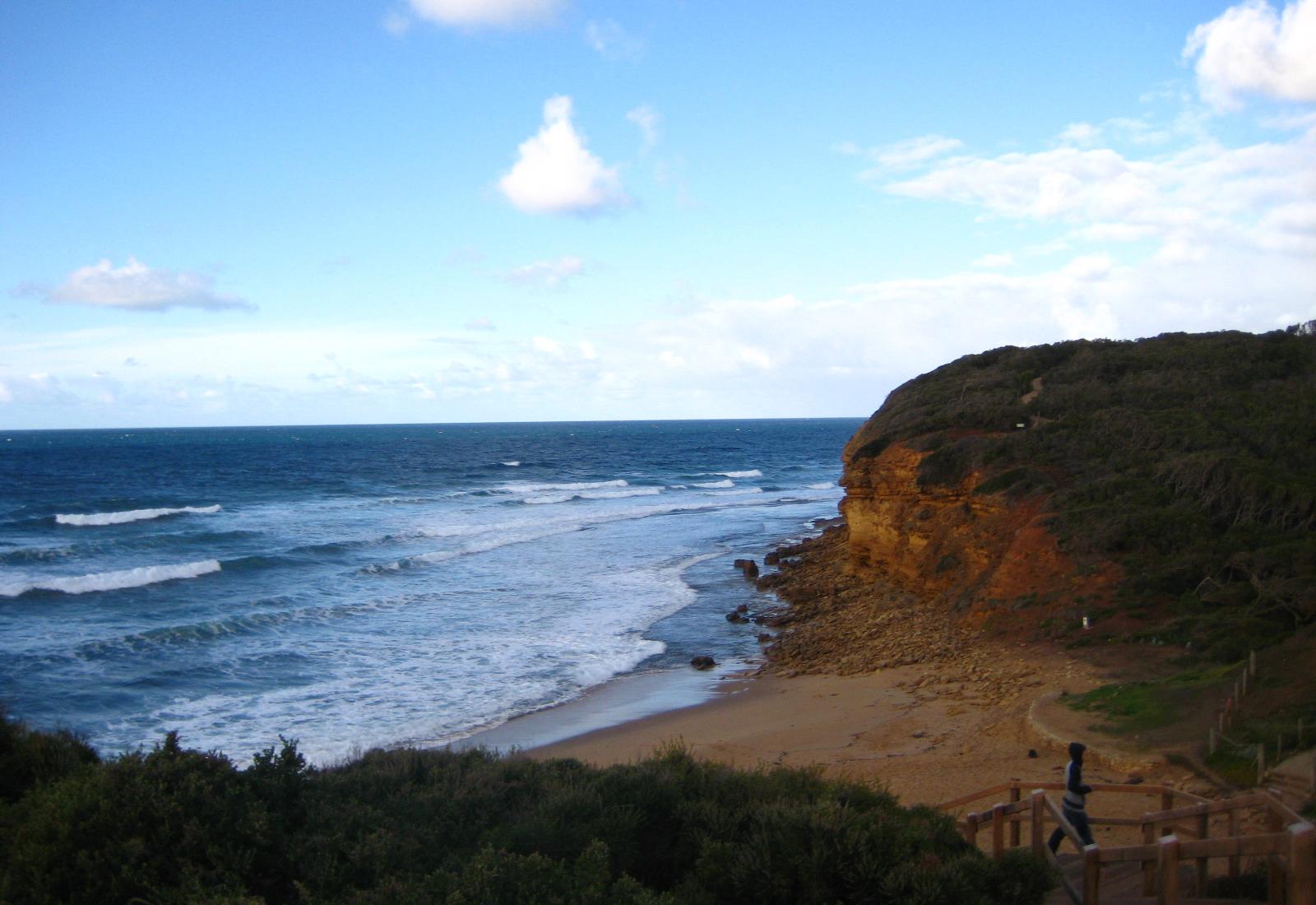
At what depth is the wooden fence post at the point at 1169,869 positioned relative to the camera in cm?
570

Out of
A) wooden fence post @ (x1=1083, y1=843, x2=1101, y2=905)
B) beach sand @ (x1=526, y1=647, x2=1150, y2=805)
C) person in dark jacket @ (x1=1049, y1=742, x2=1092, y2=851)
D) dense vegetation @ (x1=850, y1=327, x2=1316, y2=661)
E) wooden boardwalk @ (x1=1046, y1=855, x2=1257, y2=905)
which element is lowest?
beach sand @ (x1=526, y1=647, x2=1150, y2=805)

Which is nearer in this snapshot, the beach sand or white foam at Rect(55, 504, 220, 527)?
the beach sand

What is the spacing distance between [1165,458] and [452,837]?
19.4m

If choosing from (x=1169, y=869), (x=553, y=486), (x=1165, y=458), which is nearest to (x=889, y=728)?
(x=1169, y=869)

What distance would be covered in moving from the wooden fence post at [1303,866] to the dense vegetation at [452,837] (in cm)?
155

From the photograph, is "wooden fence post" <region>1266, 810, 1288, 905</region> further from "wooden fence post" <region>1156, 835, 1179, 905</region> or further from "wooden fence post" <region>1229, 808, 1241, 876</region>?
"wooden fence post" <region>1229, 808, 1241, 876</region>

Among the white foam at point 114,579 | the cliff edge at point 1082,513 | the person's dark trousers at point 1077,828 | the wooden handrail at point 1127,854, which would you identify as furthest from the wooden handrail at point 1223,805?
the white foam at point 114,579

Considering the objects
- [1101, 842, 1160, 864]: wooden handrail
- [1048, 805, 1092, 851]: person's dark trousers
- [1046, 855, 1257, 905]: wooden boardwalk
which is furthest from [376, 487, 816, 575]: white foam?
[1101, 842, 1160, 864]: wooden handrail

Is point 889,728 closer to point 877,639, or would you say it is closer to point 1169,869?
point 877,639

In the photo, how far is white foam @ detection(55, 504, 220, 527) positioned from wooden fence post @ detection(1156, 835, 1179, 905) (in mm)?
46576

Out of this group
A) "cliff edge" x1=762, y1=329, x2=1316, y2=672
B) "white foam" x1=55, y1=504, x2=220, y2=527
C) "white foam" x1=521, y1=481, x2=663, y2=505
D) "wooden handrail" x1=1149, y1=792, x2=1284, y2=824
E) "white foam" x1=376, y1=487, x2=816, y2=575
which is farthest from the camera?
"white foam" x1=521, y1=481, x2=663, y2=505

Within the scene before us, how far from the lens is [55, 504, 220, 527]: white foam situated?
1711 inches

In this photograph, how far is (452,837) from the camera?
655 cm

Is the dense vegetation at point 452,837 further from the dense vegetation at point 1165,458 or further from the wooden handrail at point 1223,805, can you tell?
the dense vegetation at point 1165,458
